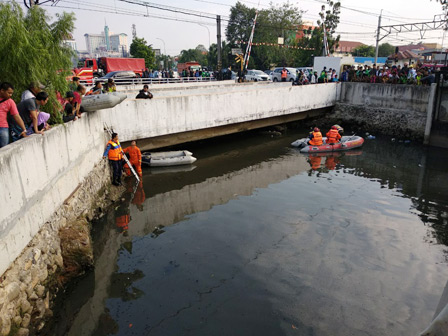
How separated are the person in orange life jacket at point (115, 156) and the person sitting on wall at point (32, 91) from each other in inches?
141

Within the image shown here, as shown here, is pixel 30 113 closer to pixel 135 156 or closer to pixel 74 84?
pixel 74 84

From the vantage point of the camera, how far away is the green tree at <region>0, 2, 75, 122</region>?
726 centimetres

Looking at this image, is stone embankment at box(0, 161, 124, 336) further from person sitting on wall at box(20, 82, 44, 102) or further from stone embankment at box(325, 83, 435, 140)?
stone embankment at box(325, 83, 435, 140)

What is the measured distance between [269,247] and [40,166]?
17.1 ft

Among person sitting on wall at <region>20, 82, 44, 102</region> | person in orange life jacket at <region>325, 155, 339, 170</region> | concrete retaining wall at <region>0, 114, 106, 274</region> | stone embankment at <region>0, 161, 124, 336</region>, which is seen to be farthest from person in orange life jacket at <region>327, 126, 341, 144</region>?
person sitting on wall at <region>20, 82, 44, 102</region>

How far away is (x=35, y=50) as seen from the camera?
7.56 metres

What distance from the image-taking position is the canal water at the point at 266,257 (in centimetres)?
584

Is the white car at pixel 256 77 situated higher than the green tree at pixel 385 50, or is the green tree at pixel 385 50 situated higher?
the green tree at pixel 385 50

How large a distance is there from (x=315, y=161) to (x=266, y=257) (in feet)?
28.7

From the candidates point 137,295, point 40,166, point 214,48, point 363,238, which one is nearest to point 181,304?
point 137,295

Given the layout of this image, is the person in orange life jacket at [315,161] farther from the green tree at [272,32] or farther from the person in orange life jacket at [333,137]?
the green tree at [272,32]

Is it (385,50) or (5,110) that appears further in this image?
(385,50)

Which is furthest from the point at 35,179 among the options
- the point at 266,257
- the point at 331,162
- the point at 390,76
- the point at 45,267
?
the point at 390,76

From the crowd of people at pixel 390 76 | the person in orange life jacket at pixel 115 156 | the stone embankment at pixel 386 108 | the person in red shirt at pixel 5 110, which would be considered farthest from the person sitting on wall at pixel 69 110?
the stone embankment at pixel 386 108
